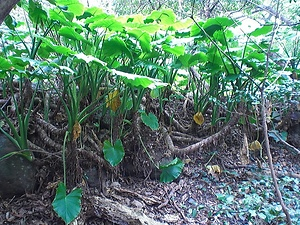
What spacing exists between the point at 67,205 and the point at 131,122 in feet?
2.73

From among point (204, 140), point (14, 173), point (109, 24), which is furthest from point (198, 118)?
point (14, 173)

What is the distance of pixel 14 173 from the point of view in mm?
1671

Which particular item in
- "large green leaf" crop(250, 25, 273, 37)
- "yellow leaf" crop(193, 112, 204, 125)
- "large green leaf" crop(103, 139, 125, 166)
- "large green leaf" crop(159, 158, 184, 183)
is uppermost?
"large green leaf" crop(250, 25, 273, 37)

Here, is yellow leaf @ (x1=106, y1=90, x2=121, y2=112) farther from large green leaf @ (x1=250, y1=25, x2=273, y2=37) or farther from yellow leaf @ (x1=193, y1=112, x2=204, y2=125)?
large green leaf @ (x1=250, y1=25, x2=273, y2=37)

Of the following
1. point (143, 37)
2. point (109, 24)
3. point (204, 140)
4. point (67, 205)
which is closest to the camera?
point (67, 205)

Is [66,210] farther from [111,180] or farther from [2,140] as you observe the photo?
[2,140]

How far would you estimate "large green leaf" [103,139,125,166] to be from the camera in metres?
1.67

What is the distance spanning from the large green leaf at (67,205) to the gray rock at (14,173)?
1.34 feet

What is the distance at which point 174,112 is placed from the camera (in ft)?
8.71

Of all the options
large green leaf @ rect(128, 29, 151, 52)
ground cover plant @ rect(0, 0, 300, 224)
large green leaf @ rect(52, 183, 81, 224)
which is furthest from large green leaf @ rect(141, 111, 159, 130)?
large green leaf @ rect(52, 183, 81, 224)

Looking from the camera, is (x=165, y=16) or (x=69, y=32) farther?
(x=165, y=16)

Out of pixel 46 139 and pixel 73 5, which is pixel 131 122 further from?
pixel 73 5

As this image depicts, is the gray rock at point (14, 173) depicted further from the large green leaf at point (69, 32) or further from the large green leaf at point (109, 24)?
the large green leaf at point (109, 24)

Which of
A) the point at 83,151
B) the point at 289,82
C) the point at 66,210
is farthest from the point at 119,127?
the point at 289,82
